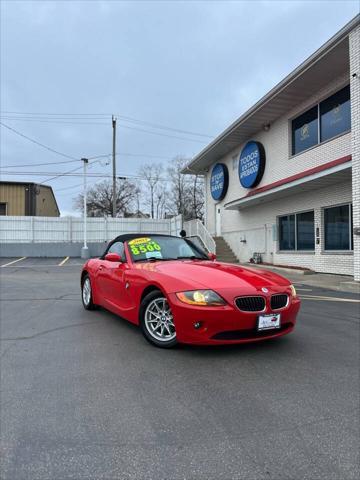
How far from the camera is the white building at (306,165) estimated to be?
11250mm

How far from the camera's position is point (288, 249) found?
16.0 metres

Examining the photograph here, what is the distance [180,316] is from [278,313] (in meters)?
1.08

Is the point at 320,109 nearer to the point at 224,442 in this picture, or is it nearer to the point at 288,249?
the point at 288,249

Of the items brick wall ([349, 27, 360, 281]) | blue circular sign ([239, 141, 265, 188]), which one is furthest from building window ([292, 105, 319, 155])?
brick wall ([349, 27, 360, 281])

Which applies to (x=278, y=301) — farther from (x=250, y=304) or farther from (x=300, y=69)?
(x=300, y=69)

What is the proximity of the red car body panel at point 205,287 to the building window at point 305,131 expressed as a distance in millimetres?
11266

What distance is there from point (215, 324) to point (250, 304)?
45 centimetres

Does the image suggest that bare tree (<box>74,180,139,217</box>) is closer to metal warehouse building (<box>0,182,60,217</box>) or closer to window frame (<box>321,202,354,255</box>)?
metal warehouse building (<box>0,182,60,217</box>)

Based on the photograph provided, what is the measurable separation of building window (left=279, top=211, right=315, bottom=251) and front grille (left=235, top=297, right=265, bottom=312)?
1110 centimetres

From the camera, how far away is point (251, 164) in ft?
60.0

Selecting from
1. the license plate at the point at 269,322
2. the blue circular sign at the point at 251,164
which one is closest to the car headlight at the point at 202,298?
the license plate at the point at 269,322

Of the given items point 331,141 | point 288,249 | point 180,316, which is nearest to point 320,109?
point 331,141

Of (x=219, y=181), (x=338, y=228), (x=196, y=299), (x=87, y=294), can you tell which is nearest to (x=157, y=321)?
(x=196, y=299)

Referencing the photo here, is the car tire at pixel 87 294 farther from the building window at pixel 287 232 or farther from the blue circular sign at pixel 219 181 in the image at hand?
the blue circular sign at pixel 219 181
